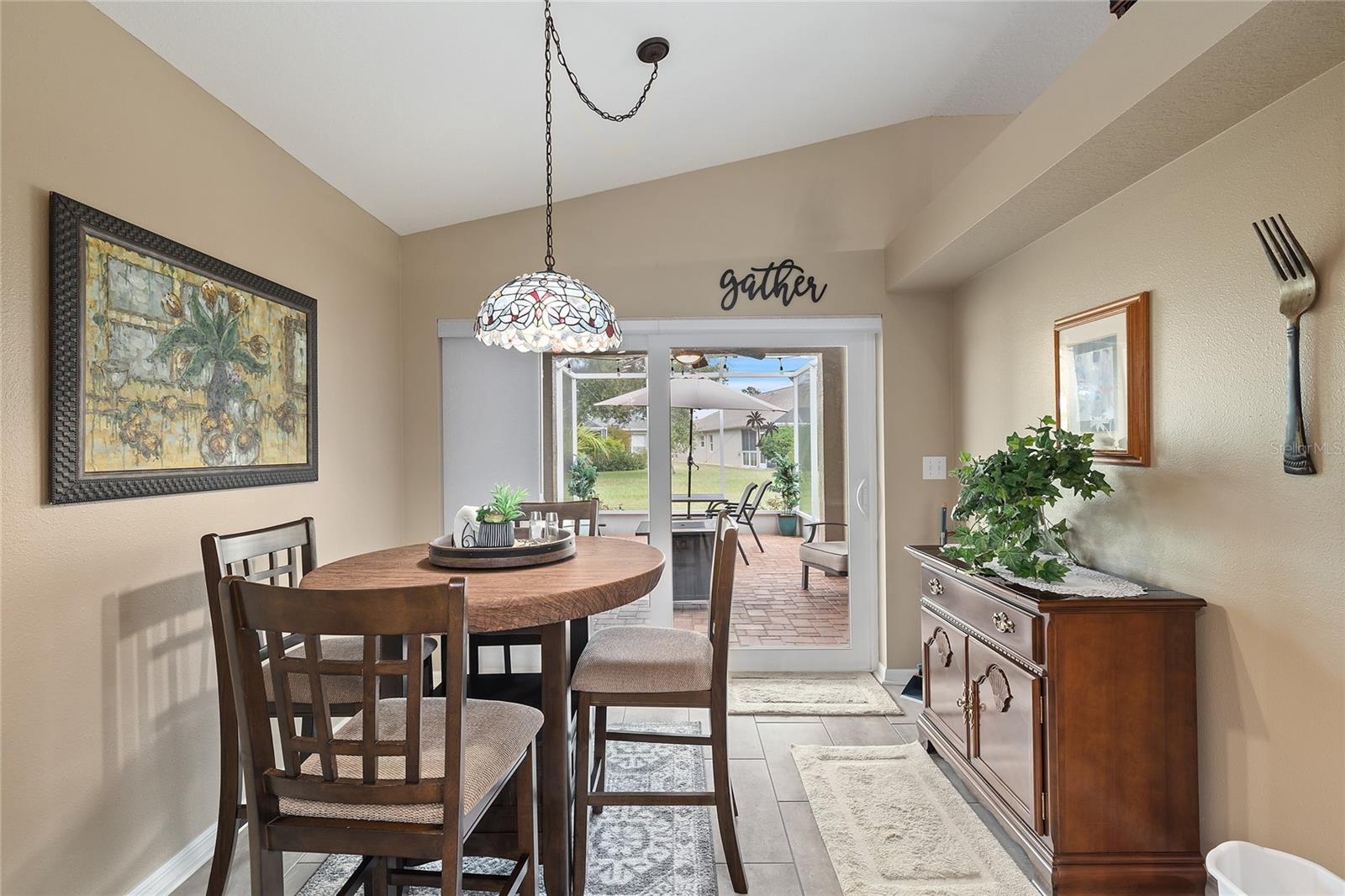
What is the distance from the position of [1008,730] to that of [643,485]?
2.23 meters

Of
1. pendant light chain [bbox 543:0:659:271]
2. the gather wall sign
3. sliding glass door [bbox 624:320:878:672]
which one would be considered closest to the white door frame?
sliding glass door [bbox 624:320:878:672]

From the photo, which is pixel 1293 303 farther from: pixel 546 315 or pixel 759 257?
pixel 759 257

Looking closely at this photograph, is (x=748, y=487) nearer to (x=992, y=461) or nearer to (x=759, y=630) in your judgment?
(x=759, y=630)

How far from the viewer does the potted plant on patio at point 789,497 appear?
3.93 m

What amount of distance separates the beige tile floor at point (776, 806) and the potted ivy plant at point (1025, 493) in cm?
93

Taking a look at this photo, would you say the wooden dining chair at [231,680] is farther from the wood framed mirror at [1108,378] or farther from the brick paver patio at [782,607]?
the wood framed mirror at [1108,378]

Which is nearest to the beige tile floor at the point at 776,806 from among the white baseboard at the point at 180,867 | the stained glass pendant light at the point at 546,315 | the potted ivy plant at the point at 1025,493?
the white baseboard at the point at 180,867

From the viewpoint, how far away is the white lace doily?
1.98 m

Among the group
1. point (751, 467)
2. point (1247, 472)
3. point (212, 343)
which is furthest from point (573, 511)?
point (1247, 472)

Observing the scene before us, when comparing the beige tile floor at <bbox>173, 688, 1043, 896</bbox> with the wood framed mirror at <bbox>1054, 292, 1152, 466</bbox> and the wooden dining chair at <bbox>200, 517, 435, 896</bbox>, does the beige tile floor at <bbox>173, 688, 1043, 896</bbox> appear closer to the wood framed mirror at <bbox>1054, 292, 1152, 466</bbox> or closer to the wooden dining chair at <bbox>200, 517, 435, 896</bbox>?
the wooden dining chair at <bbox>200, 517, 435, 896</bbox>

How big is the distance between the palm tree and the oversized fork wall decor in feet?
9.83

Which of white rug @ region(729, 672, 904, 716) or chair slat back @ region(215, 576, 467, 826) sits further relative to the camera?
white rug @ region(729, 672, 904, 716)

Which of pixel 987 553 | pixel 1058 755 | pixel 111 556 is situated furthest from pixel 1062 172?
pixel 111 556

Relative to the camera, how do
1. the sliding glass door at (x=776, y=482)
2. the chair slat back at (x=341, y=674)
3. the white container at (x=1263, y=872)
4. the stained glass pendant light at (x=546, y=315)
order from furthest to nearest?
the sliding glass door at (x=776, y=482) < the stained glass pendant light at (x=546, y=315) < the white container at (x=1263, y=872) < the chair slat back at (x=341, y=674)
